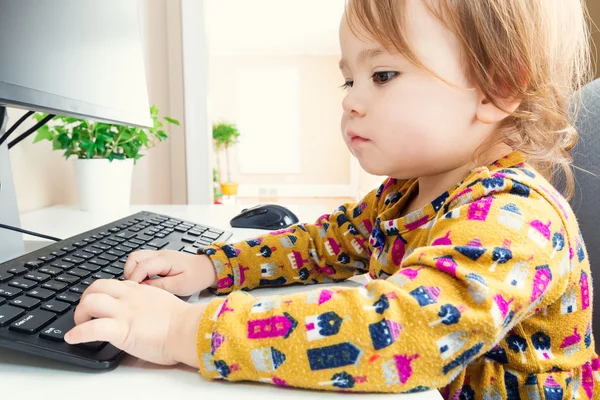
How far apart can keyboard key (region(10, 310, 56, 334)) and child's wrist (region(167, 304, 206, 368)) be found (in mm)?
88

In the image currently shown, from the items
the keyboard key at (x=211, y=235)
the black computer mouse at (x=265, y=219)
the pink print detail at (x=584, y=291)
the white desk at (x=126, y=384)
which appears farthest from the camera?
the black computer mouse at (x=265, y=219)

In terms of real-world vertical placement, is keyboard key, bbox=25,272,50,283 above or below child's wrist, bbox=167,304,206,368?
above

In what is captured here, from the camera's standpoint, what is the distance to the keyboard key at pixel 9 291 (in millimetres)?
395

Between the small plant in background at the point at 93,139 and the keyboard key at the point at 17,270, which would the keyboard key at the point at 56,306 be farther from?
the small plant in background at the point at 93,139

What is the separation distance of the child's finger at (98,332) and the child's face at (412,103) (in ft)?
1.06

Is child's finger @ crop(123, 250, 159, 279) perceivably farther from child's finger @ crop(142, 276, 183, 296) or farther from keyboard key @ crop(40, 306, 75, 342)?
keyboard key @ crop(40, 306, 75, 342)

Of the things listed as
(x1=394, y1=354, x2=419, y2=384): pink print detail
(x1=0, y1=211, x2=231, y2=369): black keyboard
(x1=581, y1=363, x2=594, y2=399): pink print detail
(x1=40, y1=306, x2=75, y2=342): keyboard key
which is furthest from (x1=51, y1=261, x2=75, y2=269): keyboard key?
(x1=581, y1=363, x2=594, y2=399): pink print detail

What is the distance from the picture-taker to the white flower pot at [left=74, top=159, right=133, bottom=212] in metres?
1.11

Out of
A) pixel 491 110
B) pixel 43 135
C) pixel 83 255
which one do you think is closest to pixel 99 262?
pixel 83 255

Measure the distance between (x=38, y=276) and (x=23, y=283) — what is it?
2cm

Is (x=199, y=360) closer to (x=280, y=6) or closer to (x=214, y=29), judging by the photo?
(x=280, y=6)

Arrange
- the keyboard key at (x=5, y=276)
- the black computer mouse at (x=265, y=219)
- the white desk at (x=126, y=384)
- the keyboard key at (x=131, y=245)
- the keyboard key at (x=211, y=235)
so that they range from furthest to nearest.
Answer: the black computer mouse at (x=265, y=219), the keyboard key at (x=211, y=235), the keyboard key at (x=131, y=245), the keyboard key at (x=5, y=276), the white desk at (x=126, y=384)

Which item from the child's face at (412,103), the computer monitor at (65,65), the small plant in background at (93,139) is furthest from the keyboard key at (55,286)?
the small plant in background at (93,139)

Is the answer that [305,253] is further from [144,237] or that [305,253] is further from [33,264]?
[33,264]
